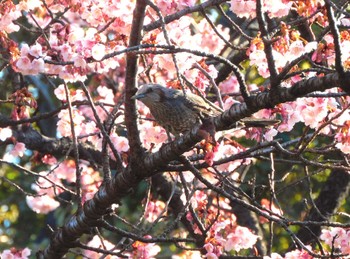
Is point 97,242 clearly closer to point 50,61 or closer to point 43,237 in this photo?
point 50,61

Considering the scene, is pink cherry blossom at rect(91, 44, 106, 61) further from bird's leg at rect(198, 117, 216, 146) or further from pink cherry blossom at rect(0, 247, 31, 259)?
pink cherry blossom at rect(0, 247, 31, 259)

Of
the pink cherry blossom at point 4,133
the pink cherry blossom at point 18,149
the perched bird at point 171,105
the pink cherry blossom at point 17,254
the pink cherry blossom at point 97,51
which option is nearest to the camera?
the pink cherry blossom at point 97,51

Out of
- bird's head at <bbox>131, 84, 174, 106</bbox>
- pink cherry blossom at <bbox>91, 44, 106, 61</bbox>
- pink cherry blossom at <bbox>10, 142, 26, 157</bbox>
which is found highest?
pink cherry blossom at <bbox>10, 142, 26, 157</bbox>

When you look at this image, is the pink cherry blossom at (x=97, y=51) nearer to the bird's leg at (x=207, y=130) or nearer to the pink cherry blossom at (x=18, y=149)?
the bird's leg at (x=207, y=130)

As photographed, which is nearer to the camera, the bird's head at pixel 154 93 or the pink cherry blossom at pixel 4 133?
the bird's head at pixel 154 93

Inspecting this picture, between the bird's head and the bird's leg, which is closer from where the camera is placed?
the bird's leg

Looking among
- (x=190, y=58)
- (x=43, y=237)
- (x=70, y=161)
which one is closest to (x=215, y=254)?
(x=190, y=58)

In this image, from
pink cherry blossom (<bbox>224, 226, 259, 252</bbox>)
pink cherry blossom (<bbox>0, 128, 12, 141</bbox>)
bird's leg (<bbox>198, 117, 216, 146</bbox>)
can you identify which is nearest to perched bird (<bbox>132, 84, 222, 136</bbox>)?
pink cherry blossom (<bbox>224, 226, 259, 252</bbox>)

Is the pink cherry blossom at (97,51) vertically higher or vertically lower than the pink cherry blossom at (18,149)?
lower

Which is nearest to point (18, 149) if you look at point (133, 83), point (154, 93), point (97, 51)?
point (154, 93)

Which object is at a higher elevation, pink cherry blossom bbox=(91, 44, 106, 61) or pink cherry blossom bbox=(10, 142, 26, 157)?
pink cherry blossom bbox=(10, 142, 26, 157)

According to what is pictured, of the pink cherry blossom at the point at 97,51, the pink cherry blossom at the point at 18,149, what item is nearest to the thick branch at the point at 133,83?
the pink cherry blossom at the point at 97,51

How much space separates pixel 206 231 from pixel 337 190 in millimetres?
1732

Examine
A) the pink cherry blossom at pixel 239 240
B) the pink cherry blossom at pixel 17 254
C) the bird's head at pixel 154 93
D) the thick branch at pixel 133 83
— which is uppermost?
the bird's head at pixel 154 93
